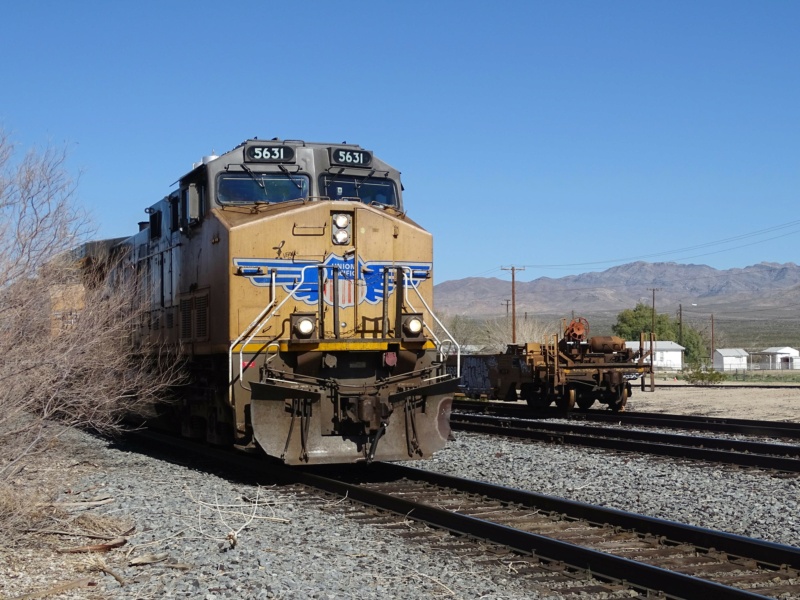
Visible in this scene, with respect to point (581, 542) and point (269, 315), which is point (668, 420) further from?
point (581, 542)

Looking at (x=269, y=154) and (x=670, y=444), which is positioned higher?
(x=269, y=154)

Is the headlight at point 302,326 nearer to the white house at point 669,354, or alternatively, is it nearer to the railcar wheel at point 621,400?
the railcar wheel at point 621,400

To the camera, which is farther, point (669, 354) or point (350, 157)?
point (669, 354)

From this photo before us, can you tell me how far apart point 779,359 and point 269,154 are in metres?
84.2

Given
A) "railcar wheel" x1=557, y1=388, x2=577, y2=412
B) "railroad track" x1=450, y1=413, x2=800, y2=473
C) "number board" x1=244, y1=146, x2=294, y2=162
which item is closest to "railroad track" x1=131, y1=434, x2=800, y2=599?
"number board" x1=244, y1=146, x2=294, y2=162

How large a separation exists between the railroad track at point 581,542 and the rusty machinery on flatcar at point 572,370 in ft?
33.6

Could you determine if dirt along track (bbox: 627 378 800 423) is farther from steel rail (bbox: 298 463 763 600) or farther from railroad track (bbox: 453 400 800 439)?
steel rail (bbox: 298 463 763 600)

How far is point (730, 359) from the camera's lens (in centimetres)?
8612

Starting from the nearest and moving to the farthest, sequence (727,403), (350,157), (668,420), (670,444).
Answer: (350,157) < (670,444) < (668,420) < (727,403)

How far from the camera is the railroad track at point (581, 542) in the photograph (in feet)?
19.2

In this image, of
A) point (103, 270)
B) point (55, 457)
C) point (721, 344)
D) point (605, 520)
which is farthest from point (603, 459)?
point (721, 344)

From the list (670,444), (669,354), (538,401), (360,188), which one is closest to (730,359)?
(669,354)

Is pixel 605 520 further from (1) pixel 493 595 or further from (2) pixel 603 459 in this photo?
(2) pixel 603 459

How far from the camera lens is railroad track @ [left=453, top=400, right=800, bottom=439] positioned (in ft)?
51.1
